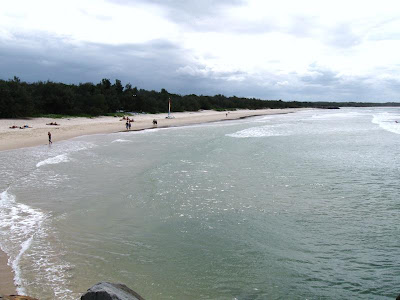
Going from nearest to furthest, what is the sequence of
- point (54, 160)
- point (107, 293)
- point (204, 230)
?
point (107, 293) → point (204, 230) → point (54, 160)

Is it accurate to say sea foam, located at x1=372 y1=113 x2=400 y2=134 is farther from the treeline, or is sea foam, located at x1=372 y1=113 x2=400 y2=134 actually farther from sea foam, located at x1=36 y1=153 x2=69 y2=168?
the treeline

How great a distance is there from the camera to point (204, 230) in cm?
880

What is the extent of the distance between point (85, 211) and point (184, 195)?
3.36m

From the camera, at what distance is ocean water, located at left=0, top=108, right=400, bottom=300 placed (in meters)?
6.19

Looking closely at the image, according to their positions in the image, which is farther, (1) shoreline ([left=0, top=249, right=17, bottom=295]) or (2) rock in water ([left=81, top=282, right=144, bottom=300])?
(1) shoreline ([left=0, top=249, right=17, bottom=295])

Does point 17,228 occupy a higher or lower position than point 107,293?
lower

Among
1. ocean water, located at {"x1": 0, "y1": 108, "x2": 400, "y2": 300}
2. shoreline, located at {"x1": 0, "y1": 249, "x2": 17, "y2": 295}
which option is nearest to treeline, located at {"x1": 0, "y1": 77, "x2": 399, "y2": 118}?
ocean water, located at {"x1": 0, "y1": 108, "x2": 400, "y2": 300}

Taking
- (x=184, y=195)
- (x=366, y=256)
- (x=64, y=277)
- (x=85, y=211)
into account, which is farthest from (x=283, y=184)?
(x=64, y=277)

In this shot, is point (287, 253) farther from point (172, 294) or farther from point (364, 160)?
point (364, 160)

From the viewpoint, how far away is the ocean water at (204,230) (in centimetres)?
619

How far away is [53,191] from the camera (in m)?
12.3

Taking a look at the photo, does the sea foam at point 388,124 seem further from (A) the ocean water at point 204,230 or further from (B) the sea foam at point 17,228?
(B) the sea foam at point 17,228

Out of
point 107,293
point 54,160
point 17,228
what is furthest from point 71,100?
point 107,293

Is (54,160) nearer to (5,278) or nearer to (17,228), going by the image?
(17,228)
